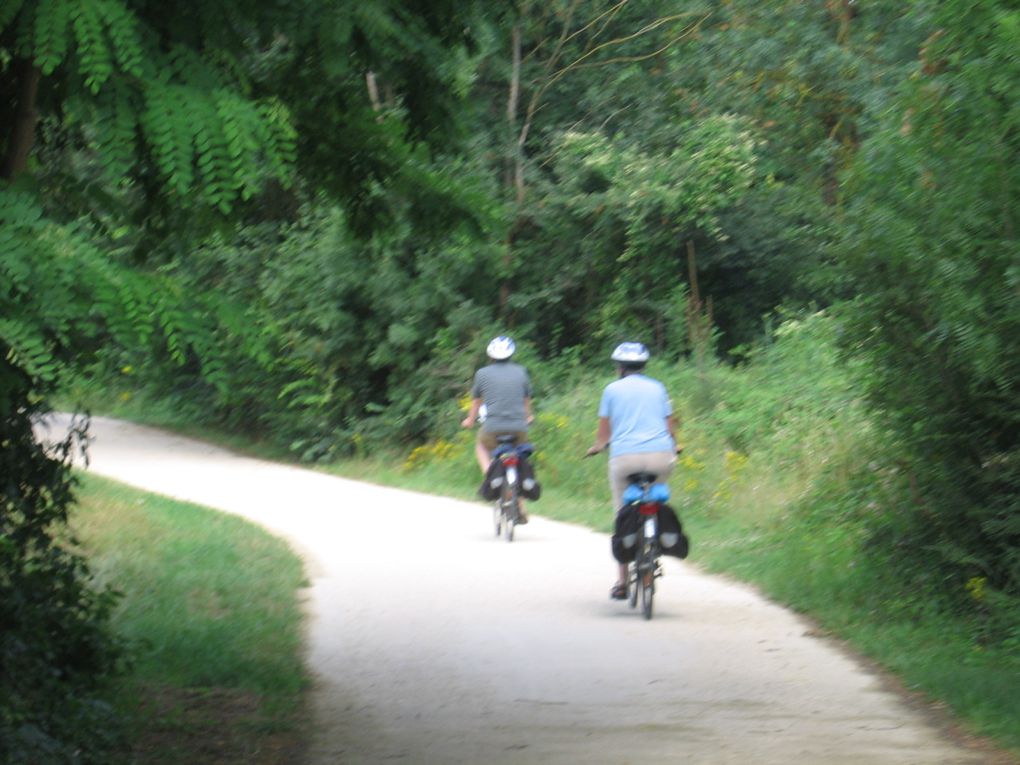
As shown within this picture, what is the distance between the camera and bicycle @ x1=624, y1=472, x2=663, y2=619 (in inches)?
452

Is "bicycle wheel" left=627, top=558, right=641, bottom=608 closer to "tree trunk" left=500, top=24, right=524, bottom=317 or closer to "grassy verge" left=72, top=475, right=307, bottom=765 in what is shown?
"grassy verge" left=72, top=475, right=307, bottom=765

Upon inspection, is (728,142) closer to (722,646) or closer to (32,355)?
(722,646)

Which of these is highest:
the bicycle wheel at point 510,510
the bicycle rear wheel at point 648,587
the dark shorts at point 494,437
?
the dark shorts at point 494,437

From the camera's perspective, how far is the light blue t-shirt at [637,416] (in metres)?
11.8

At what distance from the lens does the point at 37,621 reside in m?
8.51

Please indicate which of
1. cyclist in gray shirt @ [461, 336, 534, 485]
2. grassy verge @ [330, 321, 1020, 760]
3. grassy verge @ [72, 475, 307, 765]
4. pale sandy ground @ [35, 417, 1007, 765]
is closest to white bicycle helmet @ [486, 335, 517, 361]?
cyclist in gray shirt @ [461, 336, 534, 485]

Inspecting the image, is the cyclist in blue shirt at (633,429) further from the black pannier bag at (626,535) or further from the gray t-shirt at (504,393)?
the gray t-shirt at (504,393)

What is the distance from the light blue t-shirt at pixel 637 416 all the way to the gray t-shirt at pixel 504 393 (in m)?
4.68

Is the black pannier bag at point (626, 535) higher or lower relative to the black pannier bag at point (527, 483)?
lower

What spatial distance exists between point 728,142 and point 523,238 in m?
4.20

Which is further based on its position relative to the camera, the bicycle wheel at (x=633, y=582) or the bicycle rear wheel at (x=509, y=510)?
the bicycle rear wheel at (x=509, y=510)

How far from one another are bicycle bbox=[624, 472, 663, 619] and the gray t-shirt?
4.99 meters

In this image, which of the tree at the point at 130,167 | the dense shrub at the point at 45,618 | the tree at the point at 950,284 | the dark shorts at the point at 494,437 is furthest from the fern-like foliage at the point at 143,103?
the dark shorts at the point at 494,437

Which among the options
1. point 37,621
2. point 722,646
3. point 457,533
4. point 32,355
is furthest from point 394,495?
point 32,355
